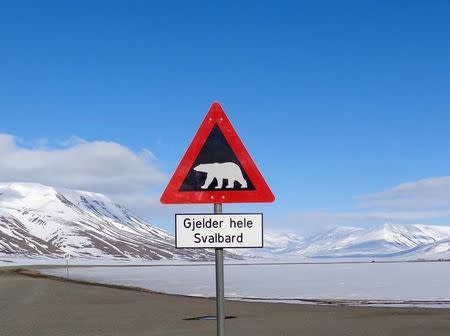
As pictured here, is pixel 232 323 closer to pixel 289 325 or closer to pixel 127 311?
pixel 289 325

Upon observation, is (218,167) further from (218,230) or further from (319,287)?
(319,287)

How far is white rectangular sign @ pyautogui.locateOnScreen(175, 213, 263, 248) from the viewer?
22.0 feet

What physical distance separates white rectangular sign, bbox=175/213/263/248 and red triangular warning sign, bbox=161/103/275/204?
0.18 metres

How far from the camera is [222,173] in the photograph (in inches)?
267

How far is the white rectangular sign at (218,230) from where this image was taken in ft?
22.0

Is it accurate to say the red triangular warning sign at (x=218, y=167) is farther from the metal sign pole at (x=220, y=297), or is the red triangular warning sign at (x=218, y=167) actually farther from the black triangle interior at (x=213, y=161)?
the metal sign pole at (x=220, y=297)

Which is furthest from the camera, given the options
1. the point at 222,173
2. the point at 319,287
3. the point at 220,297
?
the point at 319,287

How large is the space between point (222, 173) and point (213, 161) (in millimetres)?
162

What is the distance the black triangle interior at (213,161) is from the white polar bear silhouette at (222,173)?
11 millimetres

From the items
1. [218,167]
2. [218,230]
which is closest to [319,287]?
[218,230]

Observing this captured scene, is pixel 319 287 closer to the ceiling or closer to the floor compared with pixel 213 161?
closer to the floor

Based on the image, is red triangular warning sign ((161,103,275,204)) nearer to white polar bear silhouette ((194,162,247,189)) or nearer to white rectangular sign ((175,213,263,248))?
white polar bear silhouette ((194,162,247,189))

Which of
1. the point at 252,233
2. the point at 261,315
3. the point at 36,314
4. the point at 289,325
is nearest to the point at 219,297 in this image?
the point at 252,233

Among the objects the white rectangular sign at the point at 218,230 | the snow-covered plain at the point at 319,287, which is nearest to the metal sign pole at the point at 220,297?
the white rectangular sign at the point at 218,230
